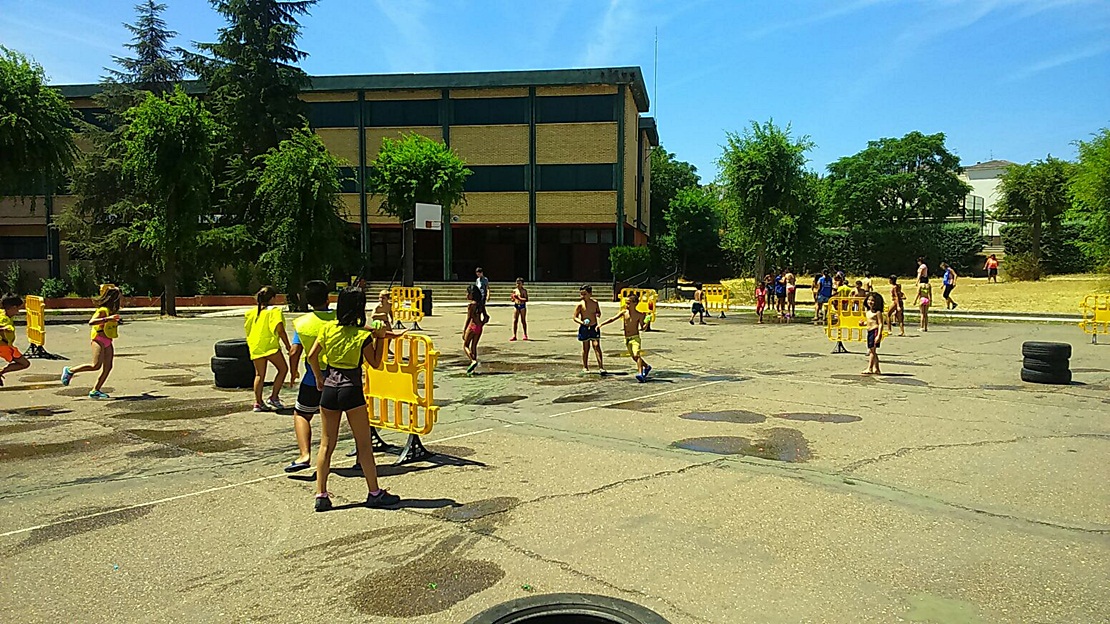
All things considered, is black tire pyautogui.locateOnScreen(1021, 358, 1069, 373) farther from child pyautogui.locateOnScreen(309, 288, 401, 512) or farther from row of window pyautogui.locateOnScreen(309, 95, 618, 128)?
row of window pyautogui.locateOnScreen(309, 95, 618, 128)

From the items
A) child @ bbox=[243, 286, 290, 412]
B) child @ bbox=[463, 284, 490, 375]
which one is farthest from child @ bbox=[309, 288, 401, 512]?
child @ bbox=[463, 284, 490, 375]

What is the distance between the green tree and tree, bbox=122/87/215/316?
127 feet

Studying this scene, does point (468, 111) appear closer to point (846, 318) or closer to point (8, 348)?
point (846, 318)

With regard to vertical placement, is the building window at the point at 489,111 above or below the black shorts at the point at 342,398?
above

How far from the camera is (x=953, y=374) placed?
14.2 meters

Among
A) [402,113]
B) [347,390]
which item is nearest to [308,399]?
[347,390]

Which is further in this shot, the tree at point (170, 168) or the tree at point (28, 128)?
the tree at point (170, 168)

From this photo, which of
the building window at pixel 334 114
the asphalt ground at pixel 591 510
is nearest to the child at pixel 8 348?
the asphalt ground at pixel 591 510

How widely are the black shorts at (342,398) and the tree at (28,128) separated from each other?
2679 centimetres

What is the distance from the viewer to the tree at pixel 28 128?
26969mm

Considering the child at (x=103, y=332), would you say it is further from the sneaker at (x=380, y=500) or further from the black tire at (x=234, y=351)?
the sneaker at (x=380, y=500)

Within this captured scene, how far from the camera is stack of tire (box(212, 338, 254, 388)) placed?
12.5 meters

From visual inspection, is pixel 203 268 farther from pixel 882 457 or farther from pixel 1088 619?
pixel 1088 619

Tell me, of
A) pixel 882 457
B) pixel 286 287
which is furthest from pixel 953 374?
pixel 286 287
